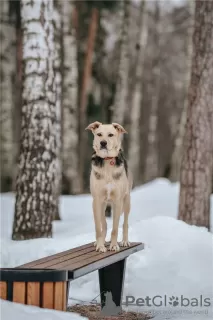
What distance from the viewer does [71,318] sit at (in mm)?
4887

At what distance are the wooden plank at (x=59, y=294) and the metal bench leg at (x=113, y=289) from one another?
1.58m

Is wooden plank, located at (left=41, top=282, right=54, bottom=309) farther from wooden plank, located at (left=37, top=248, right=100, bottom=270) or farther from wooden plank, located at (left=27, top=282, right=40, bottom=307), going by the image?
wooden plank, located at (left=37, top=248, right=100, bottom=270)

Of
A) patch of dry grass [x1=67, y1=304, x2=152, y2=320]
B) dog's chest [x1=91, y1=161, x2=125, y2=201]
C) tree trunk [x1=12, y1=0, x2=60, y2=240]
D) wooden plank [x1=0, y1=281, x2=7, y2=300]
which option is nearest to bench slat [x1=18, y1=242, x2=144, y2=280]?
wooden plank [x1=0, y1=281, x2=7, y2=300]

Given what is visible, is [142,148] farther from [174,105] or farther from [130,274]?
[130,274]

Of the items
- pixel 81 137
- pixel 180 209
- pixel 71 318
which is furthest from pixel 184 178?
pixel 81 137

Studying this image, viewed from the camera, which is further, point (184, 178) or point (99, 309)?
point (184, 178)

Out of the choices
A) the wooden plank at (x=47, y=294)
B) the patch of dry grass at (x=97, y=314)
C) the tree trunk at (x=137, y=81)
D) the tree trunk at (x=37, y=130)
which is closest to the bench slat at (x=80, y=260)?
the wooden plank at (x=47, y=294)

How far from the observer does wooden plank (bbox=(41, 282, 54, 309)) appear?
4781 mm

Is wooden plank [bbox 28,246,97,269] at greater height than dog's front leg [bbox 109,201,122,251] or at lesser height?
lesser

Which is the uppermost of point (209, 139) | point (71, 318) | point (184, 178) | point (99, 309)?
point (209, 139)

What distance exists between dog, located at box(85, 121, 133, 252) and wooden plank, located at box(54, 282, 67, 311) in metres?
1.14

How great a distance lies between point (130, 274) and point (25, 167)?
7.65 feet

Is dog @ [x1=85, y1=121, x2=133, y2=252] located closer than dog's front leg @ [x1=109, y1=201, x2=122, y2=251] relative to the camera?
Yes

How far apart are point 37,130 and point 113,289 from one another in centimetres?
309
